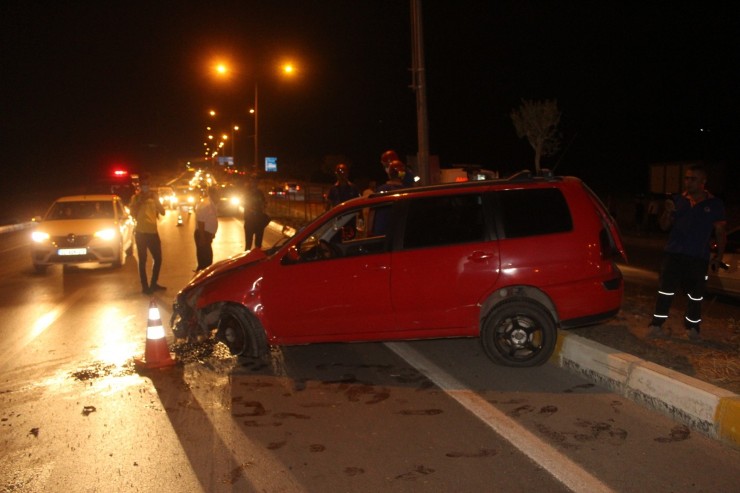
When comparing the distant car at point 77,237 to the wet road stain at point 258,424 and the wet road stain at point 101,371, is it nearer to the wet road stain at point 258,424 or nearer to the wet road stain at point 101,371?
the wet road stain at point 101,371

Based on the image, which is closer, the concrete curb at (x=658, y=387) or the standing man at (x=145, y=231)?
the concrete curb at (x=658, y=387)

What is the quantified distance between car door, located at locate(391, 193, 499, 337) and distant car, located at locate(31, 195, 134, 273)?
974 centimetres

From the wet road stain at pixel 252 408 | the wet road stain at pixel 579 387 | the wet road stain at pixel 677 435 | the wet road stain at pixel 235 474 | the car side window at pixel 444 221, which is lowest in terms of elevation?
the wet road stain at pixel 235 474

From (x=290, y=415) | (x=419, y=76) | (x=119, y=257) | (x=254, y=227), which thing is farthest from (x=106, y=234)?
(x=290, y=415)

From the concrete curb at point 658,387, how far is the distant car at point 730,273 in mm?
4141

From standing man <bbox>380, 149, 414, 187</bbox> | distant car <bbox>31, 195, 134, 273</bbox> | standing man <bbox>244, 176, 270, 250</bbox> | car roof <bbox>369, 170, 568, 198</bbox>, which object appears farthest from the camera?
distant car <bbox>31, 195, 134, 273</bbox>

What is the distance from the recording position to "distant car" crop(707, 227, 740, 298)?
985 centimetres

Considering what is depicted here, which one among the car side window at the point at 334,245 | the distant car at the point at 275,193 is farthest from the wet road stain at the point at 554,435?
the distant car at the point at 275,193

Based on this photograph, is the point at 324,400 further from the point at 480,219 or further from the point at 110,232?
the point at 110,232

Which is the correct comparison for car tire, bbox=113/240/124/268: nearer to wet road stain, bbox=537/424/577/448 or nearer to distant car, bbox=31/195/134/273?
distant car, bbox=31/195/134/273

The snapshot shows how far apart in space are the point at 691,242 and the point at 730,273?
3.36 meters

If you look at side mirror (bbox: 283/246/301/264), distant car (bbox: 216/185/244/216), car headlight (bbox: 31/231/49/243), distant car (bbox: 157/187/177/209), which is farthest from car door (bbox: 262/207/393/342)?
distant car (bbox: 157/187/177/209)

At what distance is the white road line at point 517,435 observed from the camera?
4.36 m

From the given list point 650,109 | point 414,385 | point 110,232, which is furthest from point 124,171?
point 414,385
